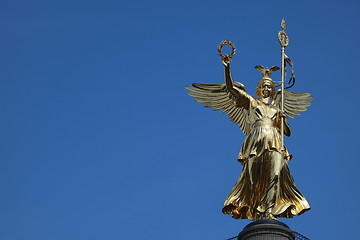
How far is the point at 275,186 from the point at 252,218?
1.40m

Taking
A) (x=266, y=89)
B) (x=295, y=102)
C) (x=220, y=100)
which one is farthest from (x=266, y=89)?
(x=295, y=102)

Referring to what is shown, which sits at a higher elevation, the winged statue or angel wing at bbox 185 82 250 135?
angel wing at bbox 185 82 250 135

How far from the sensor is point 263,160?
34.4 m

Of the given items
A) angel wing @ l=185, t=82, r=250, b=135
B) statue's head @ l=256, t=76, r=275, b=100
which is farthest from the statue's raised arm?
statue's head @ l=256, t=76, r=275, b=100

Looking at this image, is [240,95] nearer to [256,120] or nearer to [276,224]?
[256,120]

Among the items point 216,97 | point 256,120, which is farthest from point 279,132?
point 216,97

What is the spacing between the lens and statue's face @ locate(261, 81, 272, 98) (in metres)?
36.0

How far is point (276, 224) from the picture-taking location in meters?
33.1

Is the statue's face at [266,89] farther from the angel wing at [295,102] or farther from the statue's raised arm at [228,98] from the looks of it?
the angel wing at [295,102]

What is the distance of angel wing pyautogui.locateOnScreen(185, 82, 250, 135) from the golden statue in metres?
0.26

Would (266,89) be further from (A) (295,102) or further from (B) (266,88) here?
(A) (295,102)

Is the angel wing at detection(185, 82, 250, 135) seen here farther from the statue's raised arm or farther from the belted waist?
the belted waist

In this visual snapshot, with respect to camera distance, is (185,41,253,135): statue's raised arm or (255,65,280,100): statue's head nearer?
(185,41,253,135): statue's raised arm

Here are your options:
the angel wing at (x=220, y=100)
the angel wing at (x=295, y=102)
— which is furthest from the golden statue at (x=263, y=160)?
the angel wing at (x=295, y=102)
